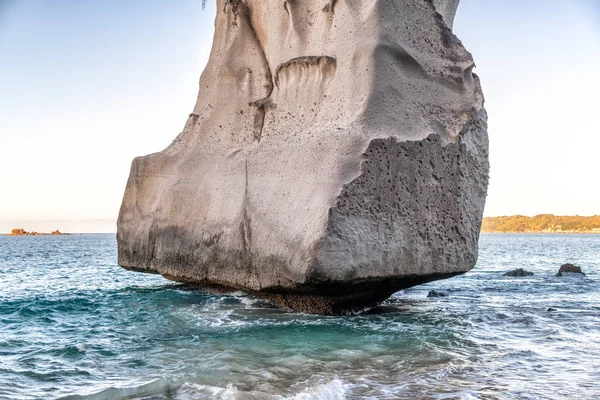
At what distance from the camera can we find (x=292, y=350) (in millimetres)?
8539

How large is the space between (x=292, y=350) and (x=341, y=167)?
283 centimetres

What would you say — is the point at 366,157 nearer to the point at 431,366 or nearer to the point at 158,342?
the point at 431,366

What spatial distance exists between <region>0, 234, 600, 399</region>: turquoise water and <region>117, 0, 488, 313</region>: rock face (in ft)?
2.61

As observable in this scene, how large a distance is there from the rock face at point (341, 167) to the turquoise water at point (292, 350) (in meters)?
0.80

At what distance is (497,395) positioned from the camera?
6.57m

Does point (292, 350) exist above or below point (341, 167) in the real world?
below

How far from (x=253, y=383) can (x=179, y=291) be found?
948cm

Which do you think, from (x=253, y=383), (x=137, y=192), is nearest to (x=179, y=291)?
(x=137, y=192)

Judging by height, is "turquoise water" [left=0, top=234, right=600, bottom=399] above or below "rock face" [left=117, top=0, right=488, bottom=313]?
below

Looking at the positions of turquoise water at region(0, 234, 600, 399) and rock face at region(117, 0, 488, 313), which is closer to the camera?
turquoise water at region(0, 234, 600, 399)

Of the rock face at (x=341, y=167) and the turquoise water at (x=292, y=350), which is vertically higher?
the rock face at (x=341, y=167)

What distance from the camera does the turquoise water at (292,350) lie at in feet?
22.4

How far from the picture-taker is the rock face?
9758 millimetres

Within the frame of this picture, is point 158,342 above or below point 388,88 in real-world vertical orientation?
below
